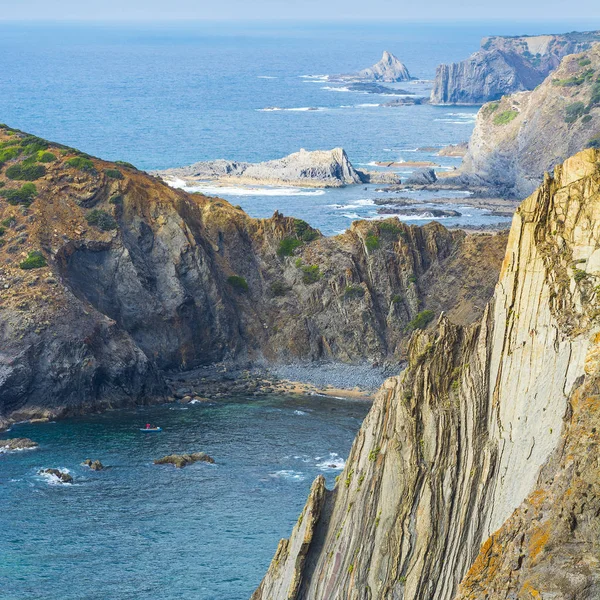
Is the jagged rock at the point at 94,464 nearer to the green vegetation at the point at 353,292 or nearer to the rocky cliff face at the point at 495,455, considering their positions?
the green vegetation at the point at 353,292

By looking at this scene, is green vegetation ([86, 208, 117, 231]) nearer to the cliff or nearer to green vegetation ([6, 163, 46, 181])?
the cliff

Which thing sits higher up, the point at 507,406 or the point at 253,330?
the point at 507,406

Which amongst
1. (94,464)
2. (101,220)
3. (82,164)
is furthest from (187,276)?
(94,464)

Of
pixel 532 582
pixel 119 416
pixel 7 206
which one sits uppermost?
pixel 532 582

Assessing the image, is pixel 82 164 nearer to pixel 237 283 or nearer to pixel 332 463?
pixel 237 283

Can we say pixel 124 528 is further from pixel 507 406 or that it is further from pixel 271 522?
pixel 507 406

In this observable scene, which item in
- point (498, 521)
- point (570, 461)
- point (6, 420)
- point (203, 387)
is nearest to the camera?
point (570, 461)

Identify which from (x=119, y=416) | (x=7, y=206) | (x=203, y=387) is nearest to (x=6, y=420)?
(x=119, y=416)
